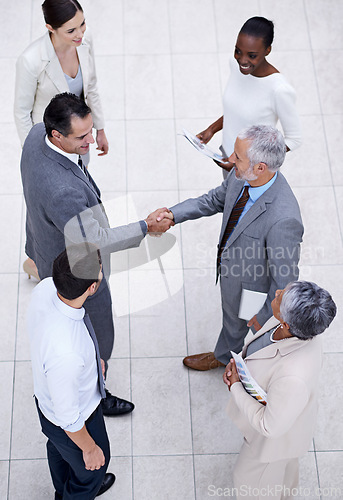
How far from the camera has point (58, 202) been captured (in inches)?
95.5

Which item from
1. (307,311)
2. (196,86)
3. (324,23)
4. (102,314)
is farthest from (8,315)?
(324,23)

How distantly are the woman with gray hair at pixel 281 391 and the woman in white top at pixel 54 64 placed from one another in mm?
1677

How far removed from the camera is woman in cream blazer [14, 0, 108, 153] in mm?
3006

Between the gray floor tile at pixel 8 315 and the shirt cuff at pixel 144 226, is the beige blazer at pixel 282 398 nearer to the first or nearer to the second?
the shirt cuff at pixel 144 226

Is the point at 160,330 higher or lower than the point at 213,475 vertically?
higher

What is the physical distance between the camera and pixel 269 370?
7.18ft

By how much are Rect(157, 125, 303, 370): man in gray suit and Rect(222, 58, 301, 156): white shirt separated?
406mm

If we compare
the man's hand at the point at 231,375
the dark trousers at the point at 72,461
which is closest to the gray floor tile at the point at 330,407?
the man's hand at the point at 231,375

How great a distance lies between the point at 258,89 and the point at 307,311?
136 cm

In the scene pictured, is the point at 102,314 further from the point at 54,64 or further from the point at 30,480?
the point at 54,64

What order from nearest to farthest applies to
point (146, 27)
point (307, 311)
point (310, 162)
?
point (307, 311), point (310, 162), point (146, 27)

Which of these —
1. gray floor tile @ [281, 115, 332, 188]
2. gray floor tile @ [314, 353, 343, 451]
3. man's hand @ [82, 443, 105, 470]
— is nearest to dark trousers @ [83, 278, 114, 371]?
man's hand @ [82, 443, 105, 470]

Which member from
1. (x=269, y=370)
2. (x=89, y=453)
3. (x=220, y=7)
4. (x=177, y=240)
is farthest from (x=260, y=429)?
(x=220, y=7)

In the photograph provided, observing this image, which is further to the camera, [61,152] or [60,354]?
→ [61,152]
